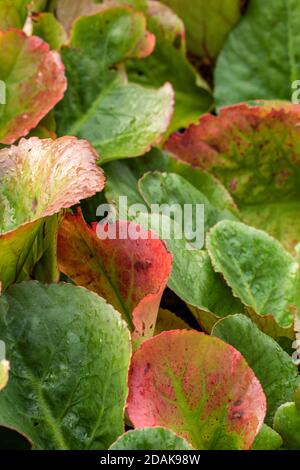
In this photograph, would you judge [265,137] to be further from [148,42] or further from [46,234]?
[46,234]

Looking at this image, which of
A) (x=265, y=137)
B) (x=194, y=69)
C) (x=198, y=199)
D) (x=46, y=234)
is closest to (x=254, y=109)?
(x=265, y=137)

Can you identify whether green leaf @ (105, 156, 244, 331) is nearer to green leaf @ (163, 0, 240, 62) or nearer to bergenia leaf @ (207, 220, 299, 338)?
bergenia leaf @ (207, 220, 299, 338)

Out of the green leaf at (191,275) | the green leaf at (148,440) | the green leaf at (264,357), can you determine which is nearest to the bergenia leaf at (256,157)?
the green leaf at (191,275)

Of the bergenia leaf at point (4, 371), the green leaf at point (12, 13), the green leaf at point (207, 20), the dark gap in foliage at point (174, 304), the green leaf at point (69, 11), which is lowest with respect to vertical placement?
the dark gap in foliage at point (174, 304)

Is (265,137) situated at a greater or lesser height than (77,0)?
lesser

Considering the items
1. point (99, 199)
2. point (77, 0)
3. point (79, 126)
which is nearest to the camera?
point (99, 199)

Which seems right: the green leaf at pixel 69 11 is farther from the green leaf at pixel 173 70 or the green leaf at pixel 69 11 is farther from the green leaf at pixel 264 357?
the green leaf at pixel 264 357
